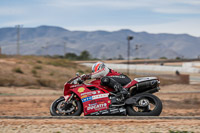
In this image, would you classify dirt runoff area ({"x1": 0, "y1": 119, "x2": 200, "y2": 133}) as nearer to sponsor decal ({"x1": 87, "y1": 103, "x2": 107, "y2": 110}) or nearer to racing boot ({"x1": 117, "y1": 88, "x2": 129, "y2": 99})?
sponsor decal ({"x1": 87, "y1": 103, "x2": 107, "y2": 110})

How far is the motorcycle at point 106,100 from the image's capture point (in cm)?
905

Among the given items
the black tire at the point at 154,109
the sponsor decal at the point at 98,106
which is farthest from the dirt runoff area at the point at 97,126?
the sponsor decal at the point at 98,106

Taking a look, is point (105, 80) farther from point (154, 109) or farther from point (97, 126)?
point (97, 126)

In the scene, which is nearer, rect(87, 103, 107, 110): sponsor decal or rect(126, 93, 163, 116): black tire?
rect(126, 93, 163, 116): black tire

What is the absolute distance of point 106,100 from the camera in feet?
30.5

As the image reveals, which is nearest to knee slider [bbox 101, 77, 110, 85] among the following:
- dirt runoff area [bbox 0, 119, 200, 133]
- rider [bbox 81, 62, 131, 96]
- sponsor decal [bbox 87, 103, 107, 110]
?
rider [bbox 81, 62, 131, 96]

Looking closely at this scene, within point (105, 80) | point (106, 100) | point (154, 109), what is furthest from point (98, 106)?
point (154, 109)

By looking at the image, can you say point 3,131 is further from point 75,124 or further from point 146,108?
point 146,108

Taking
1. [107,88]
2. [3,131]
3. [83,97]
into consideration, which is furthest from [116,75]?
[3,131]

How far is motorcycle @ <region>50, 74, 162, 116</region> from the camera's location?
905 centimetres

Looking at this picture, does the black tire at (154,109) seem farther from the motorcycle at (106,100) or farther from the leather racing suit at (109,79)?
the leather racing suit at (109,79)

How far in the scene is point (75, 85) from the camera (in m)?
9.49

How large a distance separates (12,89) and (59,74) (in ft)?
38.0

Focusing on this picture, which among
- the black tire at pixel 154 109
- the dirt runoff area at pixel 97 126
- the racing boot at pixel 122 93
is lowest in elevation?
the dirt runoff area at pixel 97 126
